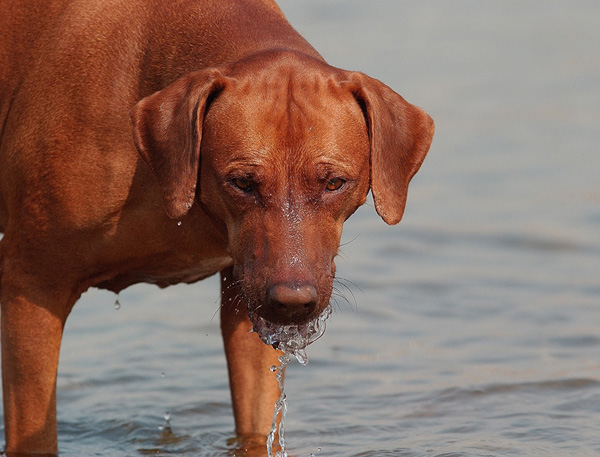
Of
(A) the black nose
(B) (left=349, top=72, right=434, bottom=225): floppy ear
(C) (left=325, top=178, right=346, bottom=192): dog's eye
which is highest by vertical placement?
(B) (left=349, top=72, right=434, bottom=225): floppy ear

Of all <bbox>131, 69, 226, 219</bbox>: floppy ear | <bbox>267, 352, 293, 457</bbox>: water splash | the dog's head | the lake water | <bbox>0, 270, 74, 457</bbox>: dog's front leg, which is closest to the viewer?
the dog's head

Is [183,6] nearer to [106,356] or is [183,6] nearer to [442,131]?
[106,356]

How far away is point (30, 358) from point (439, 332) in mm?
3151

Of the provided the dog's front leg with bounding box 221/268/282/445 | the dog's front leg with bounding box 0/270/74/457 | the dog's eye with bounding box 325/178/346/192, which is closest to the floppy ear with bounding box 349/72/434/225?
the dog's eye with bounding box 325/178/346/192

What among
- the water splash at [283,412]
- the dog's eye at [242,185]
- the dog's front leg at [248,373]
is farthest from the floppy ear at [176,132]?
the dog's front leg at [248,373]

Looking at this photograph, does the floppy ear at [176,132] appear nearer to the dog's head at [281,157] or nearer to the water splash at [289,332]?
the dog's head at [281,157]

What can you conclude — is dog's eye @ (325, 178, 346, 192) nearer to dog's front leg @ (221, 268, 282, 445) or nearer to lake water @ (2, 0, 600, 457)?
dog's front leg @ (221, 268, 282, 445)

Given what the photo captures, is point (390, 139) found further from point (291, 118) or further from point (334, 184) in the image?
point (291, 118)

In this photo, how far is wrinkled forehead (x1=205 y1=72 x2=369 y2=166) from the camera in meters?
4.34

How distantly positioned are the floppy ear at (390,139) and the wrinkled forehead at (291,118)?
0.05 m

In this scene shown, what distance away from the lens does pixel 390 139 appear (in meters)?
4.61

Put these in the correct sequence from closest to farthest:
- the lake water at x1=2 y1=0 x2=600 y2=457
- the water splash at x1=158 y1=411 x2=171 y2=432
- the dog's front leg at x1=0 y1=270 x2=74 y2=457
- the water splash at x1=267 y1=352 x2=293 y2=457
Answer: the dog's front leg at x1=0 y1=270 x2=74 y2=457 < the water splash at x1=267 y1=352 x2=293 y2=457 < the lake water at x1=2 y1=0 x2=600 y2=457 < the water splash at x1=158 y1=411 x2=171 y2=432

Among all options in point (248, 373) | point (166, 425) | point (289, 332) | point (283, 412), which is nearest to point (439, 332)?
point (166, 425)

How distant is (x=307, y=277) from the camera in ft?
13.9
